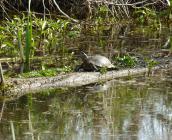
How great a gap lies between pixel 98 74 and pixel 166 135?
2800mm

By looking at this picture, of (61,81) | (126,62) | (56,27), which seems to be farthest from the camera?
(56,27)

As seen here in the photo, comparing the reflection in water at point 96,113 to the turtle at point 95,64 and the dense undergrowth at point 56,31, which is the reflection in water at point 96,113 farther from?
the dense undergrowth at point 56,31

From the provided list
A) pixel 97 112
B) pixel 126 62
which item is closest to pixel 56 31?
pixel 126 62

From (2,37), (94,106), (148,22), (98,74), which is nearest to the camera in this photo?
(94,106)

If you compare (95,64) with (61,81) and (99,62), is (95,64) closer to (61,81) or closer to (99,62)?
(99,62)

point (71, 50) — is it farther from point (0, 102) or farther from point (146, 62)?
point (0, 102)

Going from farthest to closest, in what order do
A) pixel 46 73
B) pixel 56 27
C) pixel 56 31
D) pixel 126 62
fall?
pixel 56 31
pixel 56 27
pixel 126 62
pixel 46 73

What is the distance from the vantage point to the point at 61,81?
798cm

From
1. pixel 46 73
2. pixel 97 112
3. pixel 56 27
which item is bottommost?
pixel 97 112

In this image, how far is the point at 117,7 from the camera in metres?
15.3

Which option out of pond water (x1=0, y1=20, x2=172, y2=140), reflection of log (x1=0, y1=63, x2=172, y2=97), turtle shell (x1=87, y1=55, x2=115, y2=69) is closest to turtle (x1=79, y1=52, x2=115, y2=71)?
turtle shell (x1=87, y1=55, x2=115, y2=69)

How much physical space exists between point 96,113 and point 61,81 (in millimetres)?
1537

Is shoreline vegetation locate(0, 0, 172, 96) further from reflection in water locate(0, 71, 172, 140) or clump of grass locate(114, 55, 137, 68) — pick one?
reflection in water locate(0, 71, 172, 140)

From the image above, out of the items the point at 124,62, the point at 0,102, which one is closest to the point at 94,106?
the point at 0,102
